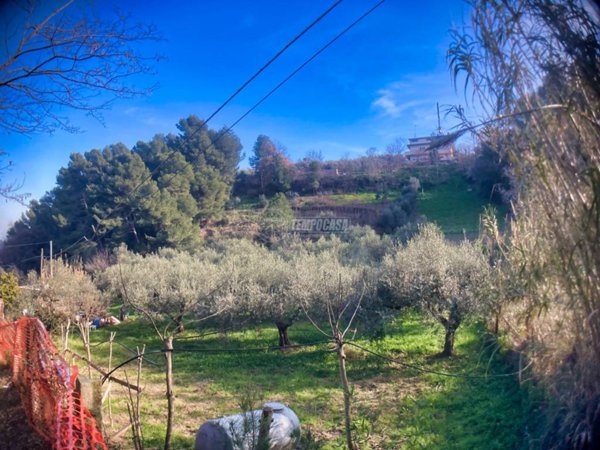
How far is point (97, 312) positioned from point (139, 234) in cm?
517

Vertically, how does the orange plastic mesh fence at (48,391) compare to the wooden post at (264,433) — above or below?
above

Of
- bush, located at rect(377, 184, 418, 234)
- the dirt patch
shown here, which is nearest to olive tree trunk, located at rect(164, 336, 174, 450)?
the dirt patch

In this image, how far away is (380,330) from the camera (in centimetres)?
935

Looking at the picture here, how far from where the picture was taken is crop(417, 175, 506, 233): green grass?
970 cm

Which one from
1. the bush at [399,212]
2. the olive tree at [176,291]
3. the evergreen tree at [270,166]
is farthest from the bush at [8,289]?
the bush at [399,212]

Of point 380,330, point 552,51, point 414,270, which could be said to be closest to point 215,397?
point 380,330

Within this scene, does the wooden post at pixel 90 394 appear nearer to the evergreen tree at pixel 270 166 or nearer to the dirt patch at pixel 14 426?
the dirt patch at pixel 14 426

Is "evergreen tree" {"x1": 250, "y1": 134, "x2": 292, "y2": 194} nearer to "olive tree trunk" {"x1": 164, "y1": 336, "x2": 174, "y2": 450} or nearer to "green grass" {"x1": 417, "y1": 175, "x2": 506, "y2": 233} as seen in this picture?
"green grass" {"x1": 417, "y1": 175, "x2": 506, "y2": 233}

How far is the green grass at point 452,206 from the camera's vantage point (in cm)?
970

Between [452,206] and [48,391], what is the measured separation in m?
10.7

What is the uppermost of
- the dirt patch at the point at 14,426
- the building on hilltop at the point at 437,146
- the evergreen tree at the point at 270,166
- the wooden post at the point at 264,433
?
the evergreen tree at the point at 270,166

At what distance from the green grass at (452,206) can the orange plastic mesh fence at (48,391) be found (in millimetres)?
7392

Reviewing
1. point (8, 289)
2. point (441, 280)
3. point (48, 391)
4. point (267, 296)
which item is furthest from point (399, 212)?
point (48, 391)

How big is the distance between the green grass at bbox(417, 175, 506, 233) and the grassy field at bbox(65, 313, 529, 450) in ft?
8.62
